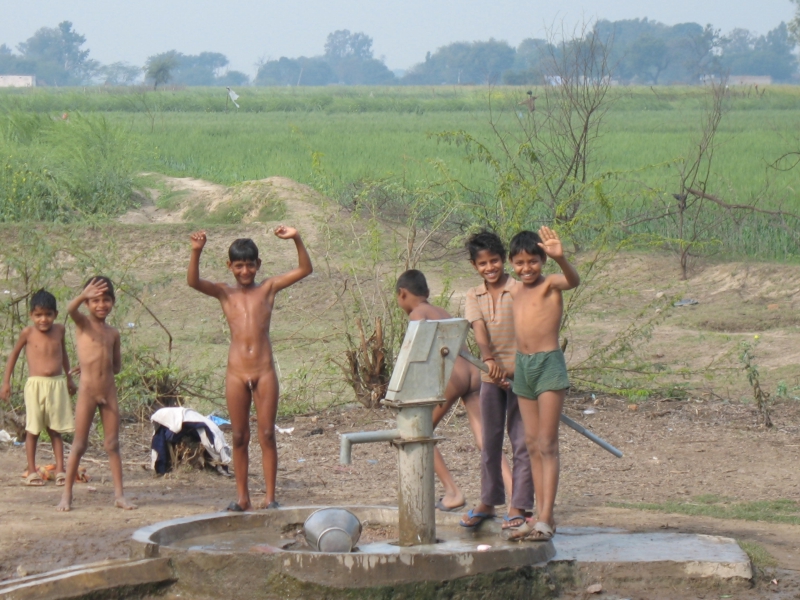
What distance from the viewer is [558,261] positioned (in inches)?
159

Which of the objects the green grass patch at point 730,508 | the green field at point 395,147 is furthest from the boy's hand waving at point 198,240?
the green field at point 395,147

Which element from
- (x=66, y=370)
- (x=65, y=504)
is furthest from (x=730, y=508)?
(x=66, y=370)

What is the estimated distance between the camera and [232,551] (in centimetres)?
407

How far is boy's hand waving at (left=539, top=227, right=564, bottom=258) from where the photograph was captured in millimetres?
3973

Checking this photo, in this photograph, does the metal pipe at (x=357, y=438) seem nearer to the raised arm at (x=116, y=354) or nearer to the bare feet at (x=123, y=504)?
the bare feet at (x=123, y=504)

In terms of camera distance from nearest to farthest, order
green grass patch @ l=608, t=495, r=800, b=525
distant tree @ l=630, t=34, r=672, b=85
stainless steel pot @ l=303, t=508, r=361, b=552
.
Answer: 1. stainless steel pot @ l=303, t=508, r=361, b=552
2. green grass patch @ l=608, t=495, r=800, b=525
3. distant tree @ l=630, t=34, r=672, b=85

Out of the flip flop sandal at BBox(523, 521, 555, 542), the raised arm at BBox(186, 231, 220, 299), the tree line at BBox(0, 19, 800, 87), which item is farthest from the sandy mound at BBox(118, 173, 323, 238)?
the tree line at BBox(0, 19, 800, 87)

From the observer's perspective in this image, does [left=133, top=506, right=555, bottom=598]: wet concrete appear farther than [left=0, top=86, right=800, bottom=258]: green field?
No

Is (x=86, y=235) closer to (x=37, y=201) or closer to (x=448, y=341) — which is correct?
(x=37, y=201)

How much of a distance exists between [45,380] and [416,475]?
2711 mm

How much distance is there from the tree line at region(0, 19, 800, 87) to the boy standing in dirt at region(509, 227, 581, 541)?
290 feet

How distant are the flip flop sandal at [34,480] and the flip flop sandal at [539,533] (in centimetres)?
297

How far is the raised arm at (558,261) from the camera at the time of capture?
3990mm

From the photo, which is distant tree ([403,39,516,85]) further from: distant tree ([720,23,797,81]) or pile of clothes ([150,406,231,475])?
pile of clothes ([150,406,231,475])
